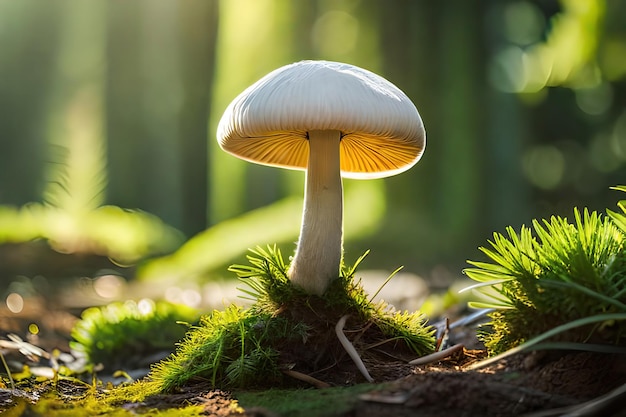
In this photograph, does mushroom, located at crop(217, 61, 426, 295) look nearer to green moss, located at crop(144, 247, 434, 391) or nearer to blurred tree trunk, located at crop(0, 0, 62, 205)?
green moss, located at crop(144, 247, 434, 391)

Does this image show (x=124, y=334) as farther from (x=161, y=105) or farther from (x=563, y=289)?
(x=161, y=105)

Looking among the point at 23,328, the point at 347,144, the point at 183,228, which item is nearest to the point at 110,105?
the point at 183,228

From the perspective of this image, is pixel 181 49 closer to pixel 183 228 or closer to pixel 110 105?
pixel 110 105

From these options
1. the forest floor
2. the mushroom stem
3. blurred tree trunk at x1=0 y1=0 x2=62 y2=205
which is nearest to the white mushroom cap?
the mushroom stem

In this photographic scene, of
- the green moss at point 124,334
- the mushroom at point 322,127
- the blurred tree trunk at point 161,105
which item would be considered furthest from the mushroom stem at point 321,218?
the blurred tree trunk at point 161,105

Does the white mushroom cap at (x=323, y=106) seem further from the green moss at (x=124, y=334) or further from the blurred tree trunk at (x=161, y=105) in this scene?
the blurred tree trunk at (x=161, y=105)

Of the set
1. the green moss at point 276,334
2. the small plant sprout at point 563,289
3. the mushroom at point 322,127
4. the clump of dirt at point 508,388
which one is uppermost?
the mushroom at point 322,127
